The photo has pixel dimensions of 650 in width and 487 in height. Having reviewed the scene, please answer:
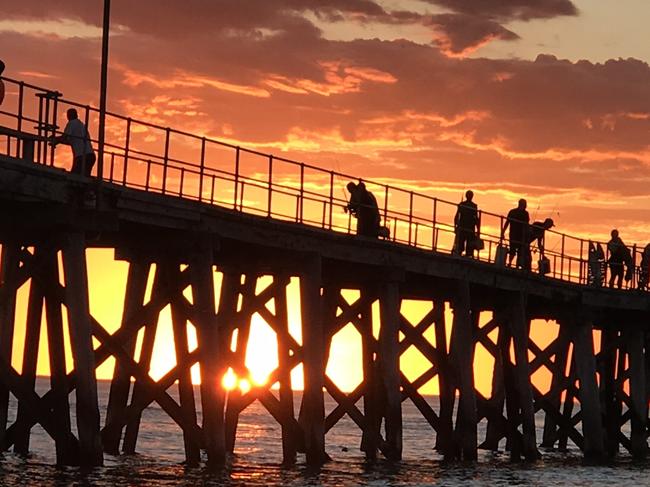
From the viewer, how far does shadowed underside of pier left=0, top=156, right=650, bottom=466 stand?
2597 cm

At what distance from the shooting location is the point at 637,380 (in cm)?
4391

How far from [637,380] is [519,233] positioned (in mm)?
6439

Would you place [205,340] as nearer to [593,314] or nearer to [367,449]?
[367,449]

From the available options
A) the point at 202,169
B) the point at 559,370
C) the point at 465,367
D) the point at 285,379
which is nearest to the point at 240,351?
the point at 285,379

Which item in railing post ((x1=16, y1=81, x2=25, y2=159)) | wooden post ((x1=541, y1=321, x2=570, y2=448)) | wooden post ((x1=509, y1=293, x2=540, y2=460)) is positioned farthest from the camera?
wooden post ((x1=541, y1=321, x2=570, y2=448))

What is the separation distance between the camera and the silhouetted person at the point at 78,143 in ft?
88.0

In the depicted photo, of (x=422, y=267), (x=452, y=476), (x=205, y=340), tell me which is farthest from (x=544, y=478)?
(x=205, y=340)

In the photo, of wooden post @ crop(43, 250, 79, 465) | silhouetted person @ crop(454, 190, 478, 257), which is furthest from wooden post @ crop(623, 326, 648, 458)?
wooden post @ crop(43, 250, 79, 465)

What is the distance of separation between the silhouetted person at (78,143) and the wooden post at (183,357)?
346 centimetres

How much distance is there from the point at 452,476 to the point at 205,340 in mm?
8228

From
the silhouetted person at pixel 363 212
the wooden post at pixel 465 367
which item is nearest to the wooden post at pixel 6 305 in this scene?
the silhouetted person at pixel 363 212

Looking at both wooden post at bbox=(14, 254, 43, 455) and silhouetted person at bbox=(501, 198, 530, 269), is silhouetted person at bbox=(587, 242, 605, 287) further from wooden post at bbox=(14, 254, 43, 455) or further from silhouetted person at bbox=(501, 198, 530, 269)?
wooden post at bbox=(14, 254, 43, 455)

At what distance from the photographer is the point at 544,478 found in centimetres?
3597

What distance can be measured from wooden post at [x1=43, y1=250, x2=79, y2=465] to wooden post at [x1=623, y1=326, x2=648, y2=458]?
20743 millimetres
